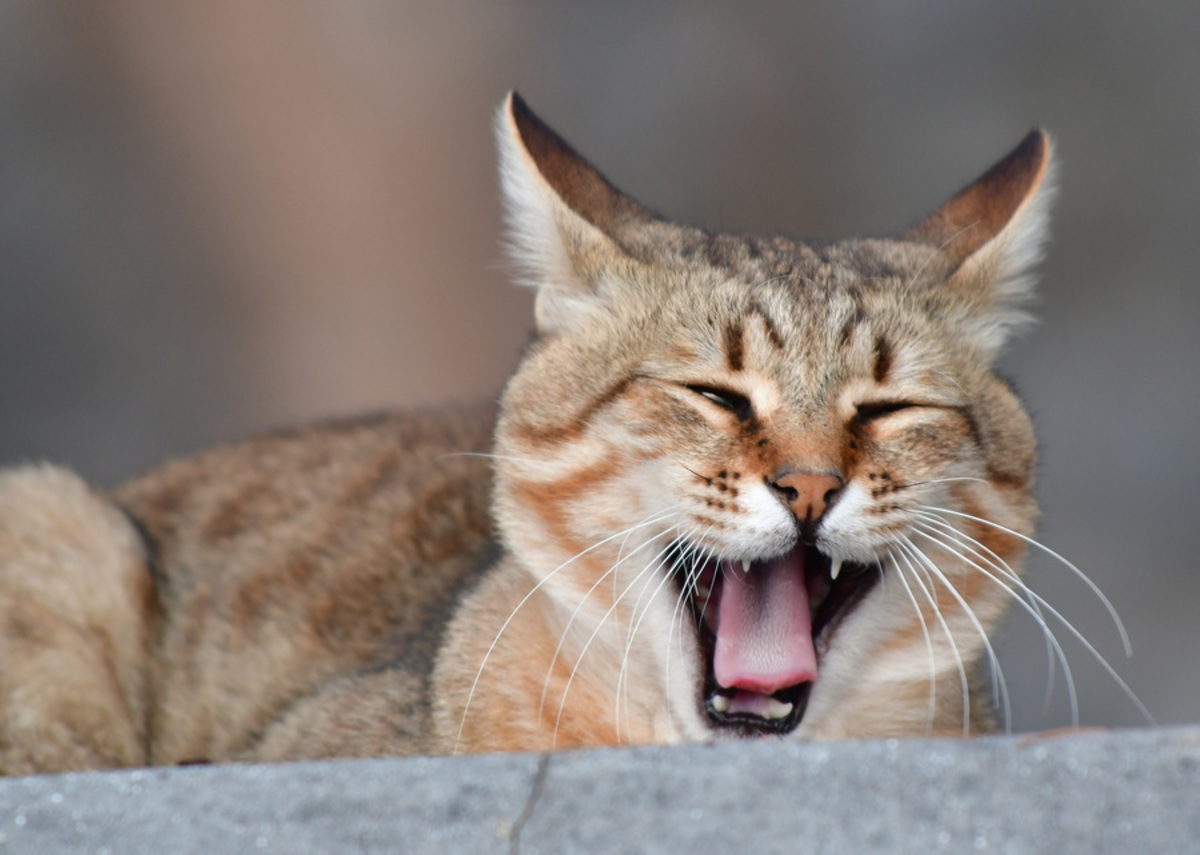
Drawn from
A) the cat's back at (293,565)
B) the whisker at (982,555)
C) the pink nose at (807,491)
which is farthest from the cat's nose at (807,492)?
the cat's back at (293,565)

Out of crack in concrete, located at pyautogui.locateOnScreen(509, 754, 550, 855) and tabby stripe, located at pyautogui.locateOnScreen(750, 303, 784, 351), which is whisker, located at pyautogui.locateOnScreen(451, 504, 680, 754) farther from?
crack in concrete, located at pyautogui.locateOnScreen(509, 754, 550, 855)

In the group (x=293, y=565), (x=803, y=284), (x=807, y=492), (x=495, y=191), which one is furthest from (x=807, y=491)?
(x=495, y=191)

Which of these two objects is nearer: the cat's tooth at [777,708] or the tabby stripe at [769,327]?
the cat's tooth at [777,708]

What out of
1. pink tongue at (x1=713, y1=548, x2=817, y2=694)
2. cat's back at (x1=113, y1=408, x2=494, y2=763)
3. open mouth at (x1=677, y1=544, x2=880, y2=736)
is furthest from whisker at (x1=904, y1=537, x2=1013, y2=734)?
cat's back at (x1=113, y1=408, x2=494, y2=763)

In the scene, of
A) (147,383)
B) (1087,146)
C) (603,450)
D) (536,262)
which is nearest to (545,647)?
(603,450)

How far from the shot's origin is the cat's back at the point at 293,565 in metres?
4.42

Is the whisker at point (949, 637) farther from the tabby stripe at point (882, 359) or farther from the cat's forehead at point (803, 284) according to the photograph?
the cat's forehead at point (803, 284)

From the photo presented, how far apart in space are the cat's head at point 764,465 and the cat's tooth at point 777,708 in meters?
0.01

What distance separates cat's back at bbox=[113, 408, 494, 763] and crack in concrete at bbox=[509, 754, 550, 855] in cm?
185

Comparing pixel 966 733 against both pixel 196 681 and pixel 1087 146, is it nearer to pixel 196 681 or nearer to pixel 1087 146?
pixel 196 681

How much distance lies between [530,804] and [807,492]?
100 centimetres

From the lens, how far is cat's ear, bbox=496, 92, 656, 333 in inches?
134

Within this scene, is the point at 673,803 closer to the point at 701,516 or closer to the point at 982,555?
the point at 701,516

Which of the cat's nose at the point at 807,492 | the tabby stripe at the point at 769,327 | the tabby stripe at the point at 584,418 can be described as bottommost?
the cat's nose at the point at 807,492
